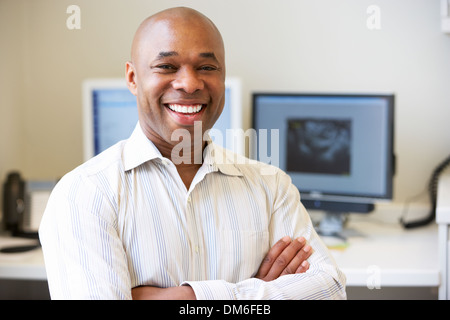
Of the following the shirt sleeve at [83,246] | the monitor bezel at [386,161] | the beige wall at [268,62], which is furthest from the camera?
the monitor bezel at [386,161]

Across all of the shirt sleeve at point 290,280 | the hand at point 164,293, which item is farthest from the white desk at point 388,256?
the hand at point 164,293

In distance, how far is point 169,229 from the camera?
0.88 metres

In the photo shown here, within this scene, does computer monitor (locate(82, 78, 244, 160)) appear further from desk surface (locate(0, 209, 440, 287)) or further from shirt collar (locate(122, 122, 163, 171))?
shirt collar (locate(122, 122, 163, 171))

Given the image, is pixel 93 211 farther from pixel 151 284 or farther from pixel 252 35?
pixel 252 35

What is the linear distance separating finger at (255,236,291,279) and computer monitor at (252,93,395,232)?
65cm

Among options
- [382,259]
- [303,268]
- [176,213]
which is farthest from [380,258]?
[176,213]

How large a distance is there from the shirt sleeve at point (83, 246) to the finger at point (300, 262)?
264 millimetres

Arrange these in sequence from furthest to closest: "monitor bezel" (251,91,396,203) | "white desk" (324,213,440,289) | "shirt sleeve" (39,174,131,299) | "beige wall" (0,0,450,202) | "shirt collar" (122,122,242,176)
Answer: "monitor bezel" (251,91,396,203), "beige wall" (0,0,450,202), "white desk" (324,213,440,289), "shirt collar" (122,122,242,176), "shirt sleeve" (39,174,131,299)

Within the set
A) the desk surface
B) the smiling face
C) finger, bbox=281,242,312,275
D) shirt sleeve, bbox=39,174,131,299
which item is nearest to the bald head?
the smiling face

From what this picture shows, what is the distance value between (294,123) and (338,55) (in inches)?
9.0

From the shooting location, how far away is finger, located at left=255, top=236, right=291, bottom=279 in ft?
3.06

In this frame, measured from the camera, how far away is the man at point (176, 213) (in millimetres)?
817

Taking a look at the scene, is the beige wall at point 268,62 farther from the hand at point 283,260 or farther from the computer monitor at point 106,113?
the hand at point 283,260

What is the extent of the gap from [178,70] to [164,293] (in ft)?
1.05
